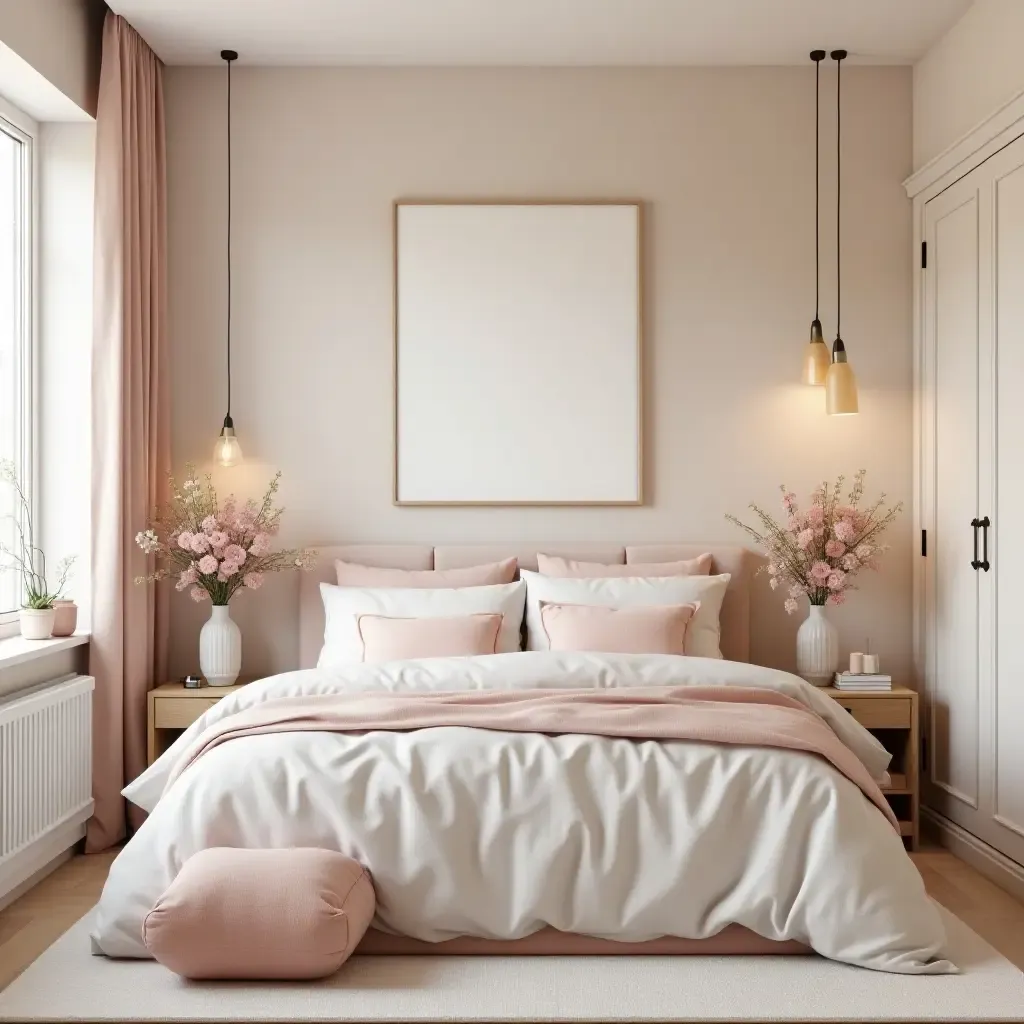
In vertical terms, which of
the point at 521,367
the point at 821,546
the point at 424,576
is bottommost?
the point at 424,576

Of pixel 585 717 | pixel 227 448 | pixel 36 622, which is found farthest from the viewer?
pixel 227 448

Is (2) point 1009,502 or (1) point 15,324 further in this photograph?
(1) point 15,324

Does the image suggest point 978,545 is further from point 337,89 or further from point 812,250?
point 337,89

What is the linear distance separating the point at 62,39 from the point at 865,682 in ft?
12.0

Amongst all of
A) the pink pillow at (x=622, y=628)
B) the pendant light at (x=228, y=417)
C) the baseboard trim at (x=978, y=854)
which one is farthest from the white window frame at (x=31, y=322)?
the baseboard trim at (x=978, y=854)

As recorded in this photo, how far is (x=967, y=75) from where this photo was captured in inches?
162

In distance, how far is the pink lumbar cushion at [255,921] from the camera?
241cm

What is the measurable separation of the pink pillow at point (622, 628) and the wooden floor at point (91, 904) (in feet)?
3.83

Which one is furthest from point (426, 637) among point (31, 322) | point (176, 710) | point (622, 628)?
point (31, 322)

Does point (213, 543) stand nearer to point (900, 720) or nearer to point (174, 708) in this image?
point (174, 708)

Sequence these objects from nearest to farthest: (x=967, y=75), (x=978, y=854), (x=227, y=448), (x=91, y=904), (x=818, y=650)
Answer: (x=91, y=904), (x=978, y=854), (x=967, y=75), (x=818, y=650), (x=227, y=448)

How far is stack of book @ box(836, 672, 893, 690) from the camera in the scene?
4.24 m

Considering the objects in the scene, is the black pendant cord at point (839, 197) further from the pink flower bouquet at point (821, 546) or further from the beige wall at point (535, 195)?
the pink flower bouquet at point (821, 546)

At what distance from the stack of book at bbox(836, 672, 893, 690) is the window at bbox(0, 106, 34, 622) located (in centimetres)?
302
